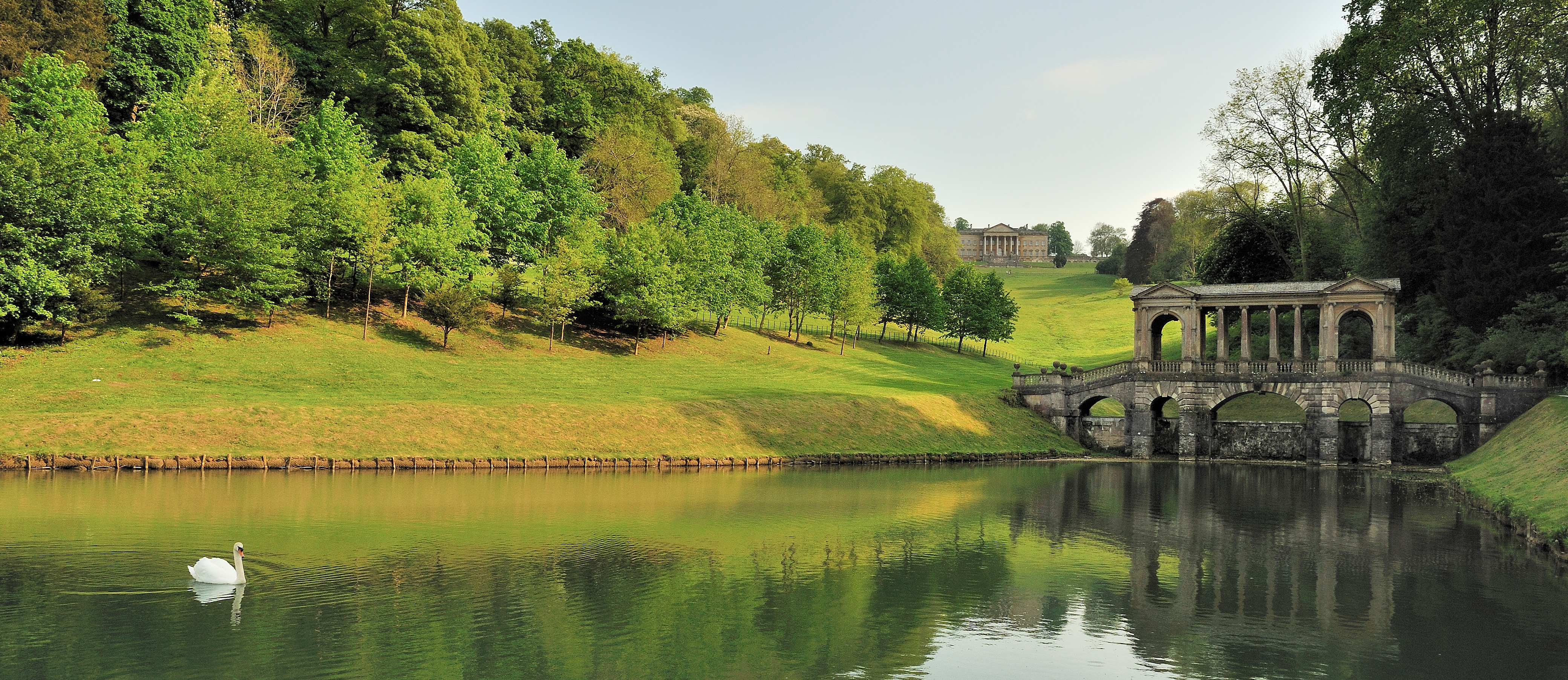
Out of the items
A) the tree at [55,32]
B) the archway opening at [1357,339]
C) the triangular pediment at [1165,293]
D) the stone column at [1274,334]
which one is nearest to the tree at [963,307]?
the archway opening at [1357,339]

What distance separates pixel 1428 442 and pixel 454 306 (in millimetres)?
59504

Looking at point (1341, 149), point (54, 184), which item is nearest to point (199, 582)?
point (54, 184)

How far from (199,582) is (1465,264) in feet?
221

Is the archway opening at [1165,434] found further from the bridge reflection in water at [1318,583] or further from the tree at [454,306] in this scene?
the tree at [454,306]

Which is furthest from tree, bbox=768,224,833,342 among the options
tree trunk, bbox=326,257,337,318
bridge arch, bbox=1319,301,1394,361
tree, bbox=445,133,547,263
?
bridge arch, bbox=1319,301,1394,361

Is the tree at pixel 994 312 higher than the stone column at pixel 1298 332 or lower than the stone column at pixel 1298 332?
higher

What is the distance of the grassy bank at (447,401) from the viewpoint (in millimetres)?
45719

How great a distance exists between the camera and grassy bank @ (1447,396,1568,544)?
3300 cm

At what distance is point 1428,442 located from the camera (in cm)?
6106

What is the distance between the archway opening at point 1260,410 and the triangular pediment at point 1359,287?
1059 cm

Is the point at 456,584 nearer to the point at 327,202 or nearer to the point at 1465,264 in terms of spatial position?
the point at 327,202

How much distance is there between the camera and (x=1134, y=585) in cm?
2605

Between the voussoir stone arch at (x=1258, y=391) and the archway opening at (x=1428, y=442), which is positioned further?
the voussoir stone arch at (x=1258, y=391)

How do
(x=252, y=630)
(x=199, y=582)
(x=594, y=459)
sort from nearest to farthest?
(x=252, y=630) → (x=199, y=582) → (x=594, y=459)
